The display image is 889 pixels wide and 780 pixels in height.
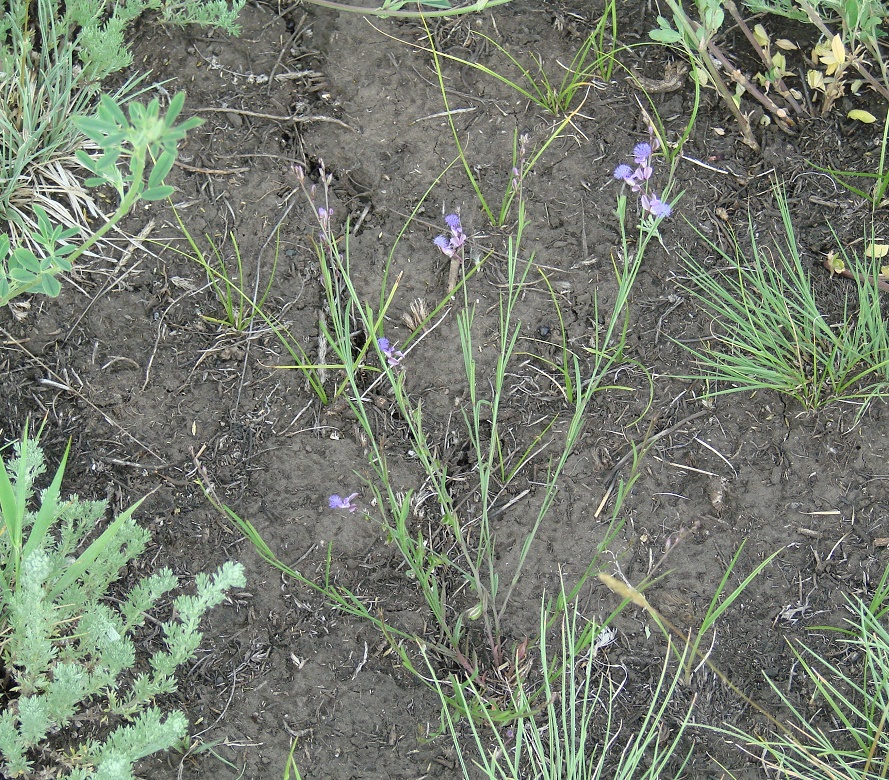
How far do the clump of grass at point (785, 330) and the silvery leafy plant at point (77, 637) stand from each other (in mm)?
1237

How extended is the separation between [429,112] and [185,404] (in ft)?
3.24

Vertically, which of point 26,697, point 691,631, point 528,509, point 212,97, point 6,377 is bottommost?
point 691,631

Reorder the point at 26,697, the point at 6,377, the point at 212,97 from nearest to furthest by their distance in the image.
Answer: the point at 26,697, the point at 6,377, the point at 212,97

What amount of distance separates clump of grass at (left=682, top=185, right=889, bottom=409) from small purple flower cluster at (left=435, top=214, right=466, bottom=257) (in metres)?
0.57

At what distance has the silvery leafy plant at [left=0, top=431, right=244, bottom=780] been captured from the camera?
151 cm

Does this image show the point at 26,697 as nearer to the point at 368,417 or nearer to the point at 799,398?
the point at 368,417

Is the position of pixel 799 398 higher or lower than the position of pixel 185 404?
lower

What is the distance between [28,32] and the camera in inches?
82.8

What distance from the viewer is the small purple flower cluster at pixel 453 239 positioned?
1.94 m

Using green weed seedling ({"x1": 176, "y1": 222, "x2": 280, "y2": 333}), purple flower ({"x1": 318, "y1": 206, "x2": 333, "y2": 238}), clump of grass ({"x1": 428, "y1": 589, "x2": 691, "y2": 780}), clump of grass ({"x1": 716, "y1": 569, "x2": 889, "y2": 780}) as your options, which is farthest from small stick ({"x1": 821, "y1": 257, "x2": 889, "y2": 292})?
green weed seedling ({"x1": 176, "y1": 222, "x2": 280, "y2": 333})

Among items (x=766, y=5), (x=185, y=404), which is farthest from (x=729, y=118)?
(x=185, y=404)

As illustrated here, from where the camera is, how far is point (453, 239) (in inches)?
77.7

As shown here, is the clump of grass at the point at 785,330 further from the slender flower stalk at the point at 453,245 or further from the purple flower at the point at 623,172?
the slender flower stalk at the point at 453,245

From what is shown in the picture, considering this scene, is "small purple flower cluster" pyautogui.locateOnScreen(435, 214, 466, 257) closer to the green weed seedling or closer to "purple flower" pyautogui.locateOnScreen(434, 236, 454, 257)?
"purple flower" pyautogui.locateOnScreen(434, 236, 454, 257)
